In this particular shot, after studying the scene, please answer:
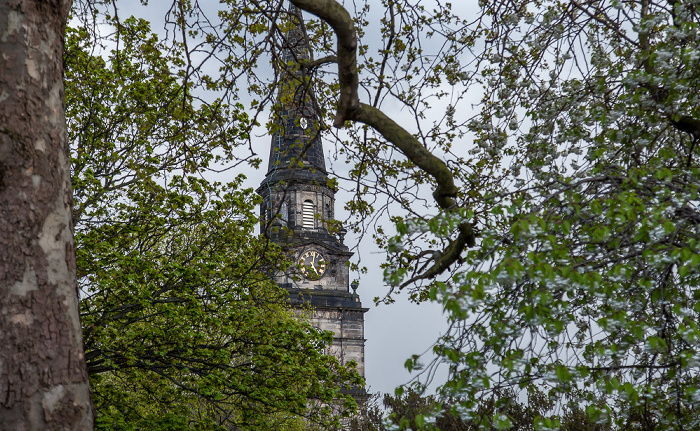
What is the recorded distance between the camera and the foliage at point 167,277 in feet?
39.5

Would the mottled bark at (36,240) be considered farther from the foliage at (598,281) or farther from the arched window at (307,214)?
the arched window at (307,214)

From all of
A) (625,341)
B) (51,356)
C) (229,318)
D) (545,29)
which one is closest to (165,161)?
(229,318)

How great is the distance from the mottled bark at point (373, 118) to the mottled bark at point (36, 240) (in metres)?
2.03

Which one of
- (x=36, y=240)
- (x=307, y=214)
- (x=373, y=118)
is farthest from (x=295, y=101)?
(x=307, y=214)

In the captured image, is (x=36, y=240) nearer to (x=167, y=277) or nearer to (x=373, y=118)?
(x=373, y=118)

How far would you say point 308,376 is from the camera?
12852 millimetres

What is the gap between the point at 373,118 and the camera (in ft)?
19.5

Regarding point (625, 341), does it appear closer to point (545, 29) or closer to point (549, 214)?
point (549, 214)

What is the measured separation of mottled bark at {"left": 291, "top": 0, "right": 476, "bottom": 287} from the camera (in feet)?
17.9

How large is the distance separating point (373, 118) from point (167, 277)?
26.1 feet

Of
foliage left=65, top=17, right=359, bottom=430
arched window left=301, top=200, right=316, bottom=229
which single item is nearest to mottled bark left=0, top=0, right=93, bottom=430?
foliage left=65, top=17, right=359, bottom=430

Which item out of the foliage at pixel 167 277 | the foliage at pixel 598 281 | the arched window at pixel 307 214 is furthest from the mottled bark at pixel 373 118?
the arched window at pixel 307 214

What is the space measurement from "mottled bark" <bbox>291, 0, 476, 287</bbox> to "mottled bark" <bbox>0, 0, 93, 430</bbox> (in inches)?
80.1

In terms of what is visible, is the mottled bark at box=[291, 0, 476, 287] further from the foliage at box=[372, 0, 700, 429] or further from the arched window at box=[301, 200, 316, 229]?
the arched window at box=[301, 200, 316, 229]
